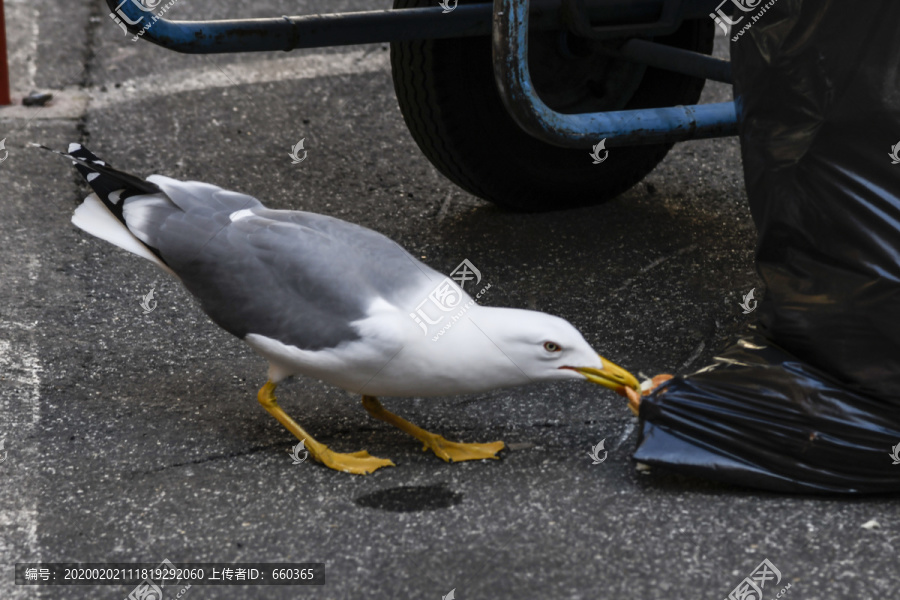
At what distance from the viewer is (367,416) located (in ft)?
8.21

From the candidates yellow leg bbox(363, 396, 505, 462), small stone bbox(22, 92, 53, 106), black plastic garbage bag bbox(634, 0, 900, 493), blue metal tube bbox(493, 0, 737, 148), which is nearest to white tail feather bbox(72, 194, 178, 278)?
yellow leg bbox(363, 396, 505, 462)

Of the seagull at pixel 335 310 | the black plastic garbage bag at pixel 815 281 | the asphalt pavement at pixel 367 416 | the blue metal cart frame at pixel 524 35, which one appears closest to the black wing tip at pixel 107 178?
the seagull at pixel 335 310

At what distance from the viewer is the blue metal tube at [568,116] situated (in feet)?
8.35

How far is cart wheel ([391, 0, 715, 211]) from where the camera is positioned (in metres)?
3.25

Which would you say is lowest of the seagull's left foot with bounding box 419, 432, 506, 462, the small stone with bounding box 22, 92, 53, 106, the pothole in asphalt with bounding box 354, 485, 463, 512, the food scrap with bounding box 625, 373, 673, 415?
the pothole in asphalt with bounding box 354, 485, 463, 512

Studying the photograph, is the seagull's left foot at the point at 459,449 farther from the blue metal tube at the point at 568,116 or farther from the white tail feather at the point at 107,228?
the blue metal tube at the point at 568,116

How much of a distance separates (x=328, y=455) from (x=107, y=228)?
2.55ft

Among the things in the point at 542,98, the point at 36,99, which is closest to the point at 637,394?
the point at 542,98

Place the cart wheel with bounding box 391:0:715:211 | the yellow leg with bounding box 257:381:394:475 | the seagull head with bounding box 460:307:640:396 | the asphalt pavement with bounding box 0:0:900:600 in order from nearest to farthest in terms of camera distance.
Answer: the asphalt pavement with bounding box 0:0:900:600 → the seagull head with bounding box 460:307:640:396 → the yellow leg with bounding box 257:381:394:475 → the cart wheel with bounding box 391:0:715:211

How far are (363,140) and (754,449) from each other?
99.3 inches

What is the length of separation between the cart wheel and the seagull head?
1.31 metres

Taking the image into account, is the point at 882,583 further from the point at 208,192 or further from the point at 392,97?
the point at 392,97

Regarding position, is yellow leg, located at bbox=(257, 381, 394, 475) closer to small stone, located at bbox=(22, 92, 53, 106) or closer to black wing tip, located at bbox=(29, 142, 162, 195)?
black wing tip, located at bbox=(29, 142, 162, 195)

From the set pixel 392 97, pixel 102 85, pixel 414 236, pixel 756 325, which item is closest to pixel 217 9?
pixel 102 85
